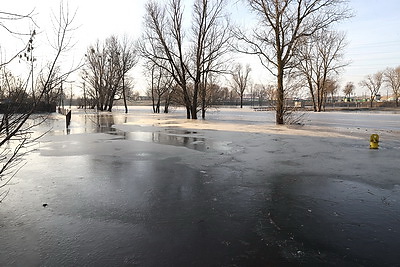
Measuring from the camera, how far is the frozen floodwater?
10.4 ft

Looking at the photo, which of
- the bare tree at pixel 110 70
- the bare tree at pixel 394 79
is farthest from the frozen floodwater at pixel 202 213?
the bare tree at pixel 394 79

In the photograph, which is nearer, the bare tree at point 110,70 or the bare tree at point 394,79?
the bare tree at point 110,70

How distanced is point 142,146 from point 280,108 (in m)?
13.1

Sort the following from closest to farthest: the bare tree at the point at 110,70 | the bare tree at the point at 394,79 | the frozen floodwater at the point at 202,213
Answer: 1. the frozen floodwater at the point at 202,213
2. the bare tree at the point at 110,70
3. the bare tree at the point at 394,79

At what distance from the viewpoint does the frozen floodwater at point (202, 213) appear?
3164 millimetres

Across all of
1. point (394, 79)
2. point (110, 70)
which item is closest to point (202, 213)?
point (110, 70)

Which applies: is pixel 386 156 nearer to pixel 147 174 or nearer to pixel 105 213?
pixel 147 174

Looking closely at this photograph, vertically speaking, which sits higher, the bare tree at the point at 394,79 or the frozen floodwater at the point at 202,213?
the bare tree at the point at 394,79

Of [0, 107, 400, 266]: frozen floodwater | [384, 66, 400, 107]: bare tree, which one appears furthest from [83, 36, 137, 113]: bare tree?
[384, 66, 400, 107]: bare tree

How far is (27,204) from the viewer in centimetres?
465

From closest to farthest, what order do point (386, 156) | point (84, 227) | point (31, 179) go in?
point (84, 227) < point (31, 179) < point (386, 156)

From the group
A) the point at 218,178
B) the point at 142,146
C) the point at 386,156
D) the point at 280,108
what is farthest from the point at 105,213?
the point at 280,108

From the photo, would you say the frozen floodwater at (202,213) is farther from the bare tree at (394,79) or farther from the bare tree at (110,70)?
the bare tree at (394,79)

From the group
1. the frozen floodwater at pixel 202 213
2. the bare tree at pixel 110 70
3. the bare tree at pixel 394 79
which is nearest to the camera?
the frozen floodwater at pixel 202 213
